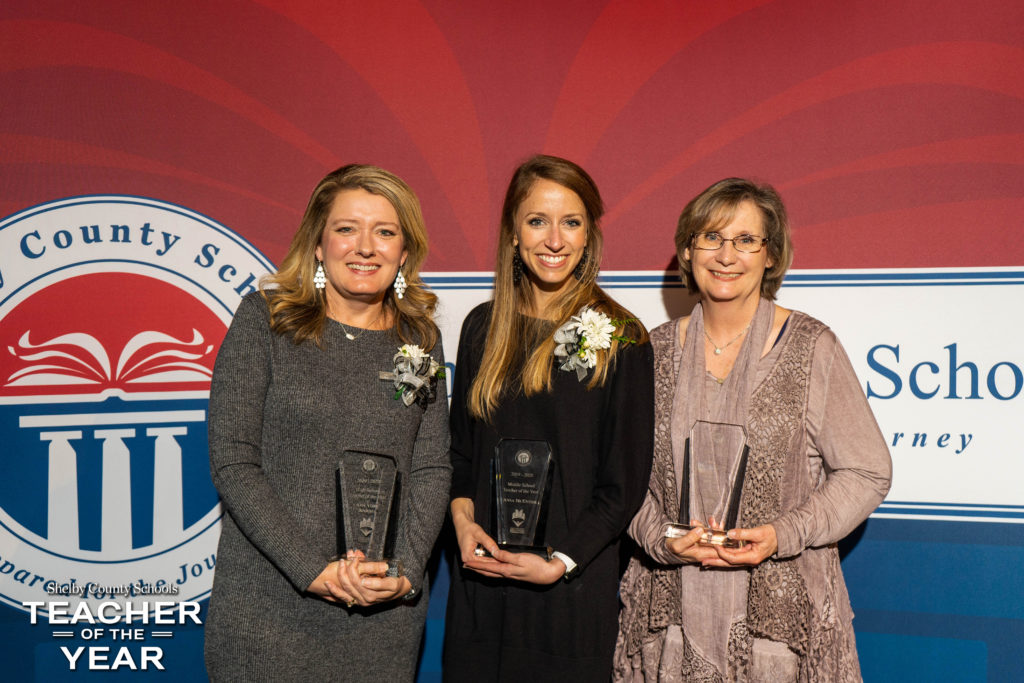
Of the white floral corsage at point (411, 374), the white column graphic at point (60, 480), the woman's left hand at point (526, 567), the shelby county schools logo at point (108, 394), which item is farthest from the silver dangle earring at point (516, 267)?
the white column graphic at point (60, 480)

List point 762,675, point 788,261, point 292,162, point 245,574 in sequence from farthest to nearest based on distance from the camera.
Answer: point 292,162, point 788,261, point 762,675, point 245,574

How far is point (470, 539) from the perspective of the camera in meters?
2.06

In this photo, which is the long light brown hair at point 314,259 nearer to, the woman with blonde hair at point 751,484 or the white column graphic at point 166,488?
the woman with blonde hair at point 751,484

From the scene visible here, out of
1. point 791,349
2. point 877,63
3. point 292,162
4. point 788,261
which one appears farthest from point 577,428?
point 877,63

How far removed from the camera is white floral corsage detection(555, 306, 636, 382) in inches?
81.4

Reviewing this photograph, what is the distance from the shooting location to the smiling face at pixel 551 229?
2145mm

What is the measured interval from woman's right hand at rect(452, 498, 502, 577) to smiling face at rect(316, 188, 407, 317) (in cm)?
65

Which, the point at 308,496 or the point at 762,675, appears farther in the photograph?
the point at 762,675

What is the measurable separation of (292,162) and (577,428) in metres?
1.58

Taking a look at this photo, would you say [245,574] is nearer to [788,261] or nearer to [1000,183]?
[788,261]

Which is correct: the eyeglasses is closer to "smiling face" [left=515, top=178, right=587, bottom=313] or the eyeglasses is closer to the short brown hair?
the short brown hair

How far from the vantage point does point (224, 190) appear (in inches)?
115

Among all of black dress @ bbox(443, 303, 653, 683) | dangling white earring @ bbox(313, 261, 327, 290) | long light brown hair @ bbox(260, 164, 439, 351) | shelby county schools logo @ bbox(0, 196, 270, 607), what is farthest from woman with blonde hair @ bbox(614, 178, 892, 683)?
shelby county schools logo @ bbox(0, 196, 270, 607)

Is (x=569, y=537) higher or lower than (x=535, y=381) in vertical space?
lower
